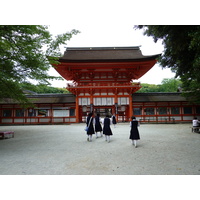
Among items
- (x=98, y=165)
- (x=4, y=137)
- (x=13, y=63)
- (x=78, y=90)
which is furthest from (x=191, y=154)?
(x=78, y=90)

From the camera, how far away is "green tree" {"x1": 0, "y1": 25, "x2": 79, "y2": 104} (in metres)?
6.92

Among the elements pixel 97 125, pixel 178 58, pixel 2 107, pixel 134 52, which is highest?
pixel 134 52

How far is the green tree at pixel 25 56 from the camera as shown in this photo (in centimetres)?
692

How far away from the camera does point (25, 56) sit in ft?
24.7

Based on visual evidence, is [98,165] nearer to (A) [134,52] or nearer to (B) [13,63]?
(B) [13,63]

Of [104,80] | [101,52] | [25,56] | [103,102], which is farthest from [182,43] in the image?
[101,52]

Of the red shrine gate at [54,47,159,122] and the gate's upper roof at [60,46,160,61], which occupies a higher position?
the gate's upper roof at [60,46,160,61]

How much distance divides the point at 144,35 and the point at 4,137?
10.5m

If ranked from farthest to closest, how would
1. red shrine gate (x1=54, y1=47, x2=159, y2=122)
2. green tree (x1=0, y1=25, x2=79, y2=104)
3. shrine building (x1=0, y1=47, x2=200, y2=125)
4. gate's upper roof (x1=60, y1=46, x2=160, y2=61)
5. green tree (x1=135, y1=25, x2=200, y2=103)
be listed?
gate's upper roof (x1=60, y1=46, x2=160, y2=61)
shrine building (x1=0, y1=47, x2=200, y2=125)
red shrine gate (x1=54, y1=47, x2=159, y2=122)
green tree (x1=0, y1=25, x2=79, y2=104)
green tree (x1=135, y1=25, x2=200, y2=103)

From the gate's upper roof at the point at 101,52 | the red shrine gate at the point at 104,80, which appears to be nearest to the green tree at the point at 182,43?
the red shrine gate at the point at 104,80

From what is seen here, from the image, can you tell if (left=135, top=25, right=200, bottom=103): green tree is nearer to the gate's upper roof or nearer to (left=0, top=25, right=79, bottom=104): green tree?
(left=0, top=25, right=79, bottom=104): green tree

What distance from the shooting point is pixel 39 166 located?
4.11 meters

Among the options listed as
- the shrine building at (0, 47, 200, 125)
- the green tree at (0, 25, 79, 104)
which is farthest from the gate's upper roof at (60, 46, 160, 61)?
the green tree at (0, 25, 79, 104)

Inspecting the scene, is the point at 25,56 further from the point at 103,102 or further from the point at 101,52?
the point at 101,52
